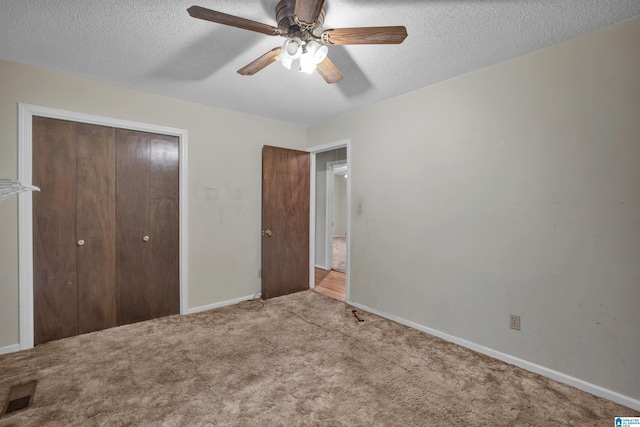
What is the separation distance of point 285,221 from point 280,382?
225cm

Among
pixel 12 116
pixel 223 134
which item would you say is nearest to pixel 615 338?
pixel 223 134

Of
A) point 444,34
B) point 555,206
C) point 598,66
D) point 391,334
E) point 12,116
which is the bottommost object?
point 391,334

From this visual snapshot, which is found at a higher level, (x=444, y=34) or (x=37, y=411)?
(x=444, y=34)

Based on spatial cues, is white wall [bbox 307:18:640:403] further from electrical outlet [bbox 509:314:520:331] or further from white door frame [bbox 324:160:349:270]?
white door frame [bbox 324:160:349:270]

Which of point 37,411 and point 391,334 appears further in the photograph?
point 391,334

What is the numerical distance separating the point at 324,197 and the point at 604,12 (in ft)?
13.6

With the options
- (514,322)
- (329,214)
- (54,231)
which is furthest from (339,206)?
(54,231)

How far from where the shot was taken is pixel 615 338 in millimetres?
1861

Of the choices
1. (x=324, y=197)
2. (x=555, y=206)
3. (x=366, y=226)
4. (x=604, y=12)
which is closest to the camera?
(x=604, y=12)

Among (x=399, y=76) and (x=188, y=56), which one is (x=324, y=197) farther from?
(x=188, y=56)

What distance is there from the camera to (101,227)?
2.80 metres

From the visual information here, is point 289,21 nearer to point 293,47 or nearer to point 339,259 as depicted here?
point 293,47

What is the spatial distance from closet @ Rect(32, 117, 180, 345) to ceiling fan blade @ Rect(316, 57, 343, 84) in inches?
80.5

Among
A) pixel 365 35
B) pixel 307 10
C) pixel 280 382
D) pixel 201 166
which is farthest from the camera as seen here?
pixel 201 166
